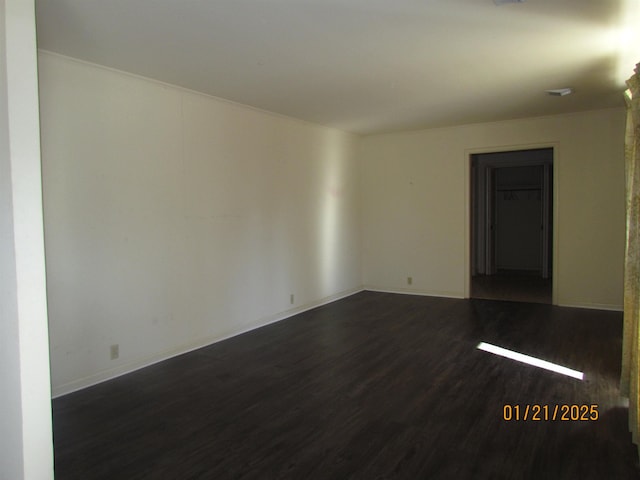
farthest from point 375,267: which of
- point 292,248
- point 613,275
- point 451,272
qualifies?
point 613,275

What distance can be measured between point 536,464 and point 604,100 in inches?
179

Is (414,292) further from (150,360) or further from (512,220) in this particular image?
(150,360)

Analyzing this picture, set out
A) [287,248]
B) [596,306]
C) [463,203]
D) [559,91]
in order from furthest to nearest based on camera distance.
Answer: [463,203]
[596,306]
[287,248]
[559,91]

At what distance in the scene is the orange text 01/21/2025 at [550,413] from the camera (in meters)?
2.90

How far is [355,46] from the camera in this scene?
3232 mm

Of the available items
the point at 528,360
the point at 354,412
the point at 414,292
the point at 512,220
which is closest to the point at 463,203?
the point at 414,292

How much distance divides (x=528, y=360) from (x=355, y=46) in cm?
311

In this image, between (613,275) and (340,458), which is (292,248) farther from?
(613,275)

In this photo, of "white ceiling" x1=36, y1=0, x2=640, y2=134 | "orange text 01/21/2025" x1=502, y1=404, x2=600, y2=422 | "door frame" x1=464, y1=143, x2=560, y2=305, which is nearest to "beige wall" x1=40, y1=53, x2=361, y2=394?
"white ceiling" x1=36, y1=0, x2=640, y2=134

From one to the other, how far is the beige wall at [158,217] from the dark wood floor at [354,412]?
38 centimetres

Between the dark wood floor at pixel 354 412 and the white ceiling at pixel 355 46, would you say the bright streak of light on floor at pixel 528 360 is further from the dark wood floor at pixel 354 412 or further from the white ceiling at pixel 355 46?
the white ceiling at pixel 355 46

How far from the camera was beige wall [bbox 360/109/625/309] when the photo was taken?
574 cm

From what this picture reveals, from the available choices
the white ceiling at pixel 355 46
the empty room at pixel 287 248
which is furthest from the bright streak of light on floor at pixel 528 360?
the white ceiling at pixel 355 46

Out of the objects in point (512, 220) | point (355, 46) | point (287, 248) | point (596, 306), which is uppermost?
point (355, 46)
